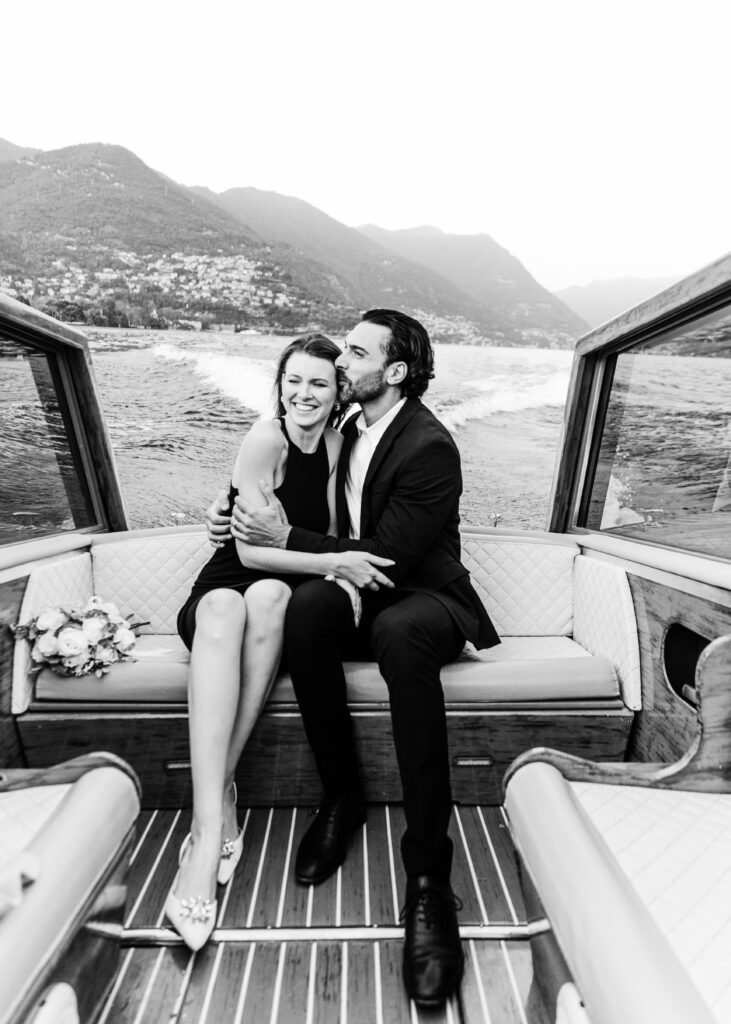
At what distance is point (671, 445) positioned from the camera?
7.22 ft

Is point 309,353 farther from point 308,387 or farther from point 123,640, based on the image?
point 123,640

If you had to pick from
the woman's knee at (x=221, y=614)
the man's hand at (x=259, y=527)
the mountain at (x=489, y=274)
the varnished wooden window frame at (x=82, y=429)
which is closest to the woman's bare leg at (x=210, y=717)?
the woman's knee at (x=221, y=614)

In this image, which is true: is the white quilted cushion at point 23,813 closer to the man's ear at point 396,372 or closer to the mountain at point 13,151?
the man's ear at point 396,372

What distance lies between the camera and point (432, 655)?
150 cm

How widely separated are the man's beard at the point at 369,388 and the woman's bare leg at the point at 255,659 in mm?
673

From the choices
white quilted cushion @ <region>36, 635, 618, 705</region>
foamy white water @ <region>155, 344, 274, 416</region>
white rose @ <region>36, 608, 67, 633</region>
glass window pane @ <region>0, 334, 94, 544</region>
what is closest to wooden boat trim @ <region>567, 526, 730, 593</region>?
white quilted cushion @ <region>36, 635, 618, 705</region>

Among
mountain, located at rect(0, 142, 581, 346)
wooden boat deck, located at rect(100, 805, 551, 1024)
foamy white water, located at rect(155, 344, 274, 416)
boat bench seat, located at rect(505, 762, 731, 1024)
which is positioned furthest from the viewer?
mountain, located at rect(0, 142, 581, 346)

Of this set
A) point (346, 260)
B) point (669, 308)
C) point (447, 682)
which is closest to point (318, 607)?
point (447, 682)

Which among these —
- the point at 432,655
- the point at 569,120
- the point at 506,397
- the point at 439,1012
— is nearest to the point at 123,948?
the point at 439,1012

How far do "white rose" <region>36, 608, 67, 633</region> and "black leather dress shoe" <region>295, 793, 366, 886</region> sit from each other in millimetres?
924

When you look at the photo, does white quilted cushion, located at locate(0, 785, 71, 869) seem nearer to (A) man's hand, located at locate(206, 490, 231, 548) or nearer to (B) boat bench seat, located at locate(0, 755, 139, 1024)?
(B) boat bench seat, located at locate(0, 755, 139, 1024)

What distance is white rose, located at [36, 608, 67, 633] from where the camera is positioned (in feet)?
5.90

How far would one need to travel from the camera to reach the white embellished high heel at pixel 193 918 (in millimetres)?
1273

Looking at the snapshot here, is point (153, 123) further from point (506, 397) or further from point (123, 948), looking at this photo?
point (123, 948)
